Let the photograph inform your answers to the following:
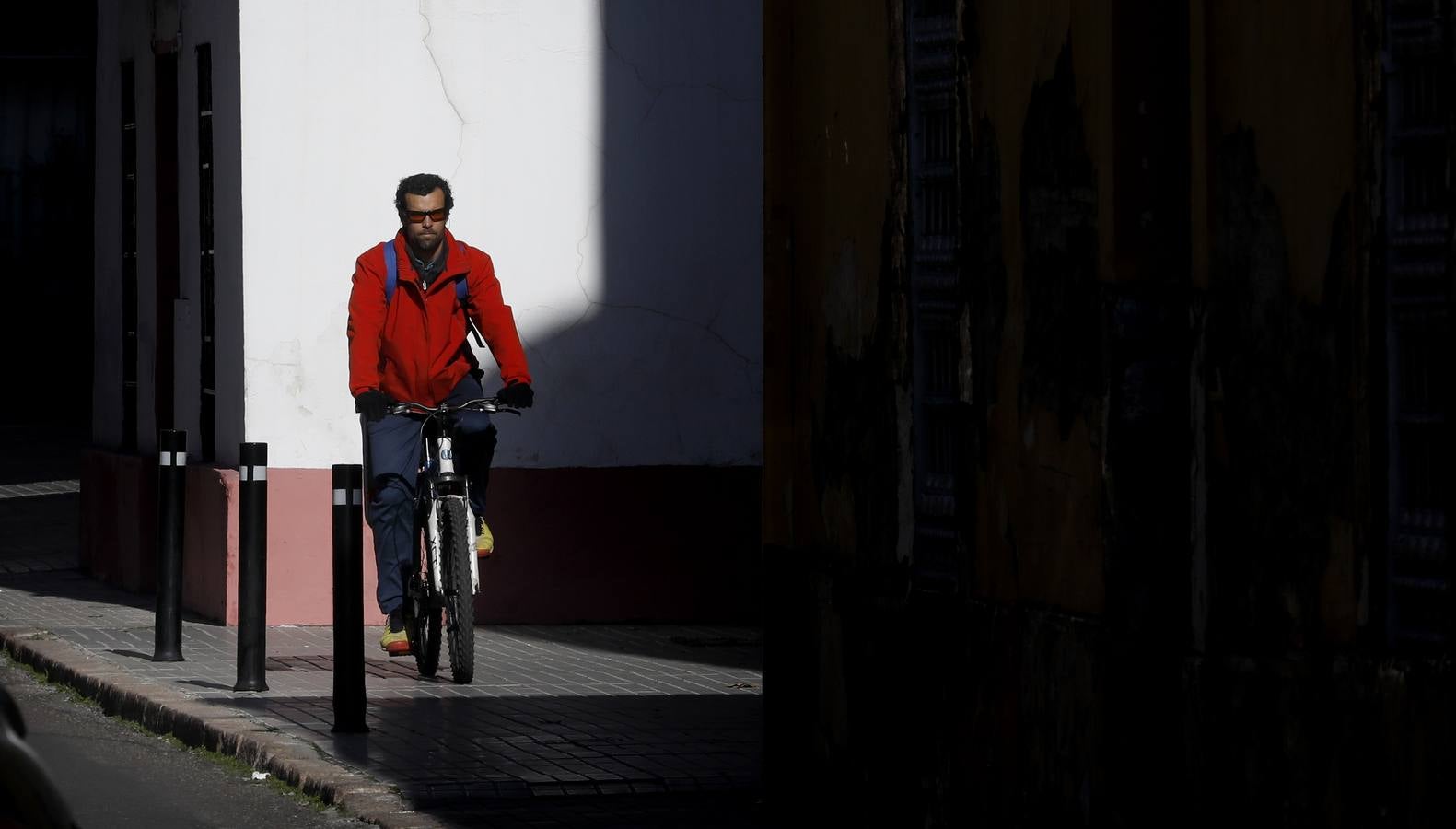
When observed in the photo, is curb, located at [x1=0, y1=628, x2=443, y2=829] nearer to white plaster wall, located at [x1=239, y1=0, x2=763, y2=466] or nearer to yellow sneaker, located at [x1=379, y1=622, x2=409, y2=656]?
yellow sneaker, located at [x1=379, y1=622, x2=409, y2=656]

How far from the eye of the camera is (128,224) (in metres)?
14.7

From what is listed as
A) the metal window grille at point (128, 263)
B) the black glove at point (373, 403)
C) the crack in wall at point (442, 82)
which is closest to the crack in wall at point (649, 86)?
the crack in wall at point (442, 82)

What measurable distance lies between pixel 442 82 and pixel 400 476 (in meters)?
2.81

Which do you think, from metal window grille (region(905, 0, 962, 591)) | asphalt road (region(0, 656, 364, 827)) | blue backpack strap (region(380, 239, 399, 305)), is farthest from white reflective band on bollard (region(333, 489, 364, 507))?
metal window grille (region(905, 0, 962, 591))

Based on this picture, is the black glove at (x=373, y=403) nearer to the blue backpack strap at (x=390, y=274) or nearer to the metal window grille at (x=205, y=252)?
the blue backpack strap at (x=390, y=274)

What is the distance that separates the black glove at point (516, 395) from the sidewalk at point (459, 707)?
3.57ft

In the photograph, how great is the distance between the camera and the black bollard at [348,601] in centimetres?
845

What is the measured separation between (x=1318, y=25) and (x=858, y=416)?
2.17m

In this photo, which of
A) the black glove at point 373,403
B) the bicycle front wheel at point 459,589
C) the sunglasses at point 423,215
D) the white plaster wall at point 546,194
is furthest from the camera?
the white plaster wall at point 546,194

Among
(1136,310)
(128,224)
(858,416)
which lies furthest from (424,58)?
(1136,310)

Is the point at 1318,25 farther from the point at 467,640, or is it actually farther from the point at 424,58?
the point at 424,58

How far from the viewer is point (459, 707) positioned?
30.3ft

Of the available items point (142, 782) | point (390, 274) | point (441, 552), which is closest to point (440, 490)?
point (441, 552)

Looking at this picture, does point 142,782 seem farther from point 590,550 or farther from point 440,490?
point 590,550
